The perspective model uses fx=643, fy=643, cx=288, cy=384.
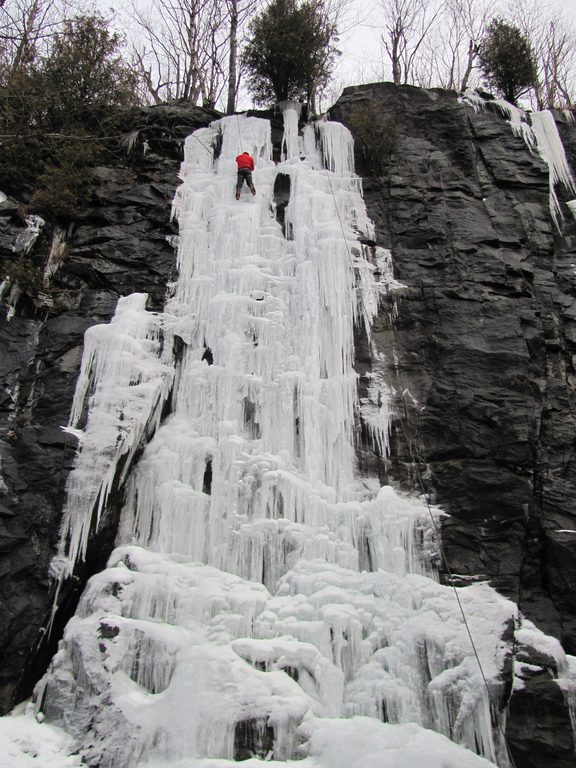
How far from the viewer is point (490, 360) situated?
763cm

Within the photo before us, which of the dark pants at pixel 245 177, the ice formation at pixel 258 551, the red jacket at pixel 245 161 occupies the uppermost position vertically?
the red jacket at pixel 245 161

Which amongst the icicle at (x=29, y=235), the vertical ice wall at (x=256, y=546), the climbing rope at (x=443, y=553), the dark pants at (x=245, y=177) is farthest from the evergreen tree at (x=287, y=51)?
the climbing rope at (x=443, y=553)

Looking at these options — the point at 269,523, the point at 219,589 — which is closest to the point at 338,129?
the point at 269,523

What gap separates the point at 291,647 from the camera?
223 inches

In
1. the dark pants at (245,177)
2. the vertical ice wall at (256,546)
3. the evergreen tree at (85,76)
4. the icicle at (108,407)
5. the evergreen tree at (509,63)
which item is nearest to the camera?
the vertical ice wall at (256,546)

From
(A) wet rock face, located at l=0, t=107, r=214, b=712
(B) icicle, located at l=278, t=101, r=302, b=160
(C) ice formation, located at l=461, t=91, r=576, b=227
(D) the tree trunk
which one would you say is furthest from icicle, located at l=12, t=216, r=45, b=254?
(C) ice formation, located at l=461, t=91, r=576, b=227

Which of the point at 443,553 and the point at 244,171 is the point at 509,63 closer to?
the point at 244,171

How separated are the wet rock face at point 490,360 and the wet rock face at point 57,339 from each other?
3.14 meters

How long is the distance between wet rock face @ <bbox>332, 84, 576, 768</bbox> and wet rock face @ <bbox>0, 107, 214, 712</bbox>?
10.3ft

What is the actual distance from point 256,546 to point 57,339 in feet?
11.1

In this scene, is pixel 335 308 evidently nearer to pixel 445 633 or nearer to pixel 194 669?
pixel 445 633

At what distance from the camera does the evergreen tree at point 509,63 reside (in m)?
11.9

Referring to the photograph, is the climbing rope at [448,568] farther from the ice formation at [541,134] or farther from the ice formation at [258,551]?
the ice formation at [541,134]

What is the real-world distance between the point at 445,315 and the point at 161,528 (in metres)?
4.27
